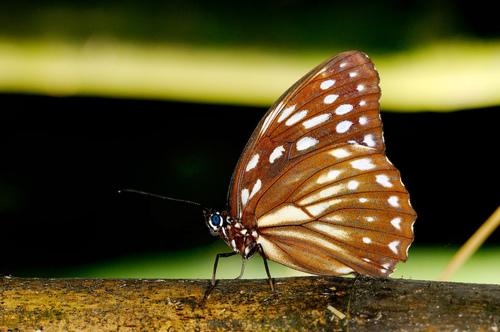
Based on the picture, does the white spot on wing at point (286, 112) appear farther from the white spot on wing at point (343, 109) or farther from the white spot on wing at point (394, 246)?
the white spot on wing at point (394, 246)

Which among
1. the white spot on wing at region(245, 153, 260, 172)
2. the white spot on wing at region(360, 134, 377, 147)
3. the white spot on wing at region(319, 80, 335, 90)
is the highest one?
the white spot on wing at region(319, 80, 335, 90)

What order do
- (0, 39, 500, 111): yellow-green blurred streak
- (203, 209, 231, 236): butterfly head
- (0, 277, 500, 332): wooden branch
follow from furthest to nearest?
(203, 209, 231, 236): butterfly head < (0, 39, 500, 111): yellow-green blurred streak < (0, 277, 500, 332): wooden branch

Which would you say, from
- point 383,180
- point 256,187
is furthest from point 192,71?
point 383,180

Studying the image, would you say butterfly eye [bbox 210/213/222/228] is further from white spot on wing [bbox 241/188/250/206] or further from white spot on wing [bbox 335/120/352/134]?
white spot on wing [bbox 335/120/352/134]

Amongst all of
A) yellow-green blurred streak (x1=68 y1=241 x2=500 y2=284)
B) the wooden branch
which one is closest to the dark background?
yellow-green blurred streak (x1=68 y1=241 x2=500 y2=284)

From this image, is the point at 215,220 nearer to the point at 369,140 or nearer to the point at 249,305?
the point at 369,140

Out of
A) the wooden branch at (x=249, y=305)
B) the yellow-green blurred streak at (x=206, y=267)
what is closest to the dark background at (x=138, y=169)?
the yellow-green blurred streak at (x=206, y=267)

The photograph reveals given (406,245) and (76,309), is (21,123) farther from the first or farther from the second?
(406,245)
